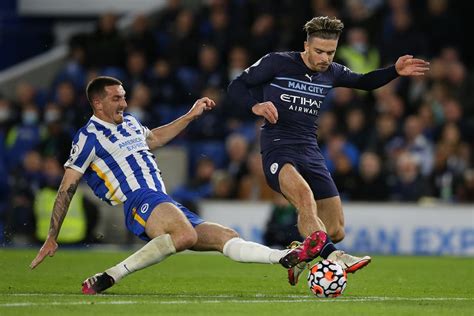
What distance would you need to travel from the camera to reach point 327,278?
1019 cm

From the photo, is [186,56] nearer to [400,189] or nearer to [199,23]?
[199,23]

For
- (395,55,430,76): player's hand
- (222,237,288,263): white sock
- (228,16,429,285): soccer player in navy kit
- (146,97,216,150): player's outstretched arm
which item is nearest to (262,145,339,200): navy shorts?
(228,16,429,285): soccer player in navy kit

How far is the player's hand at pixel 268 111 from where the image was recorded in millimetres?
10852

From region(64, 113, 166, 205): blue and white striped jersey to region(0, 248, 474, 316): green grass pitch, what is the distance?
0.90 meters

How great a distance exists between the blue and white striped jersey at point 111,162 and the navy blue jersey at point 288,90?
1.14 metres

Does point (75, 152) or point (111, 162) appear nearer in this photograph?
point (75, 152)

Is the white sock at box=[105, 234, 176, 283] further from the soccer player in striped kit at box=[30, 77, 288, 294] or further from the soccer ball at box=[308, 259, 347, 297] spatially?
the soccer ball at box=[308, 259, 347, 297]

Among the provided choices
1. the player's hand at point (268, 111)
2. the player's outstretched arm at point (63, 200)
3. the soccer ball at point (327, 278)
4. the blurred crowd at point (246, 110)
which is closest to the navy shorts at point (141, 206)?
the player's outstretched arm at point (63, 200)

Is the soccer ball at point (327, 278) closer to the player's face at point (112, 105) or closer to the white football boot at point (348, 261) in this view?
the white football boot at point (348, 261)


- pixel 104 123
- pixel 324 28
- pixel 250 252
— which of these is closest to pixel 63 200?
pixel 104 123

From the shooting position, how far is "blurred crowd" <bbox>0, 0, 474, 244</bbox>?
19.0 m

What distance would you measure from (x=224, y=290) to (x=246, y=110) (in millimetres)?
9727

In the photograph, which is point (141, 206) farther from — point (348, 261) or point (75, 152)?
point (348, 261)

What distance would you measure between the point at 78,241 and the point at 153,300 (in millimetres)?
9723
